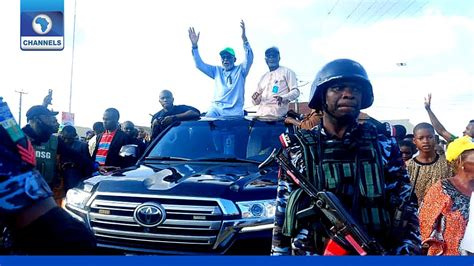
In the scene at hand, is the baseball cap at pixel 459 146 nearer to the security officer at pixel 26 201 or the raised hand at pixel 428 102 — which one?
the raised hand at pixel 428 102

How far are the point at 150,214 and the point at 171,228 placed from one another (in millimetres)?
104

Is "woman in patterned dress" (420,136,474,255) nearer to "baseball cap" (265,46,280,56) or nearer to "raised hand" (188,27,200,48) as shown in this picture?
"baseball cap" (265,46,280,56)

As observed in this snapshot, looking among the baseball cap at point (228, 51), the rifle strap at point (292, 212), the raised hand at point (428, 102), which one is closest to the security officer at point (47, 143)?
the baseball cap at point (228, 51)

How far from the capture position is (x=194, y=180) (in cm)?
244

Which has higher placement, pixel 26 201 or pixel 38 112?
pixel 38 112

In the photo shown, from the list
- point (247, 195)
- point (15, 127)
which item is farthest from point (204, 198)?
point (15, 127)

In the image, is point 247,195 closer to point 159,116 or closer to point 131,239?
point 131,239

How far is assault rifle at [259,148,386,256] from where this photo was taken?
170 cm

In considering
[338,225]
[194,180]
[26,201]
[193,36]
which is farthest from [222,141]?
[26,201]

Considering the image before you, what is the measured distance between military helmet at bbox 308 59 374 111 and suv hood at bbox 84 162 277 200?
614 millimetres

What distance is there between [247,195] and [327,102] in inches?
26.9

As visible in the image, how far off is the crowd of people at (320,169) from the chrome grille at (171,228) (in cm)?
27

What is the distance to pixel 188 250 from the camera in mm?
2217

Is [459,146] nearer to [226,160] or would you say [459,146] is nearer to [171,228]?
[226,160]
